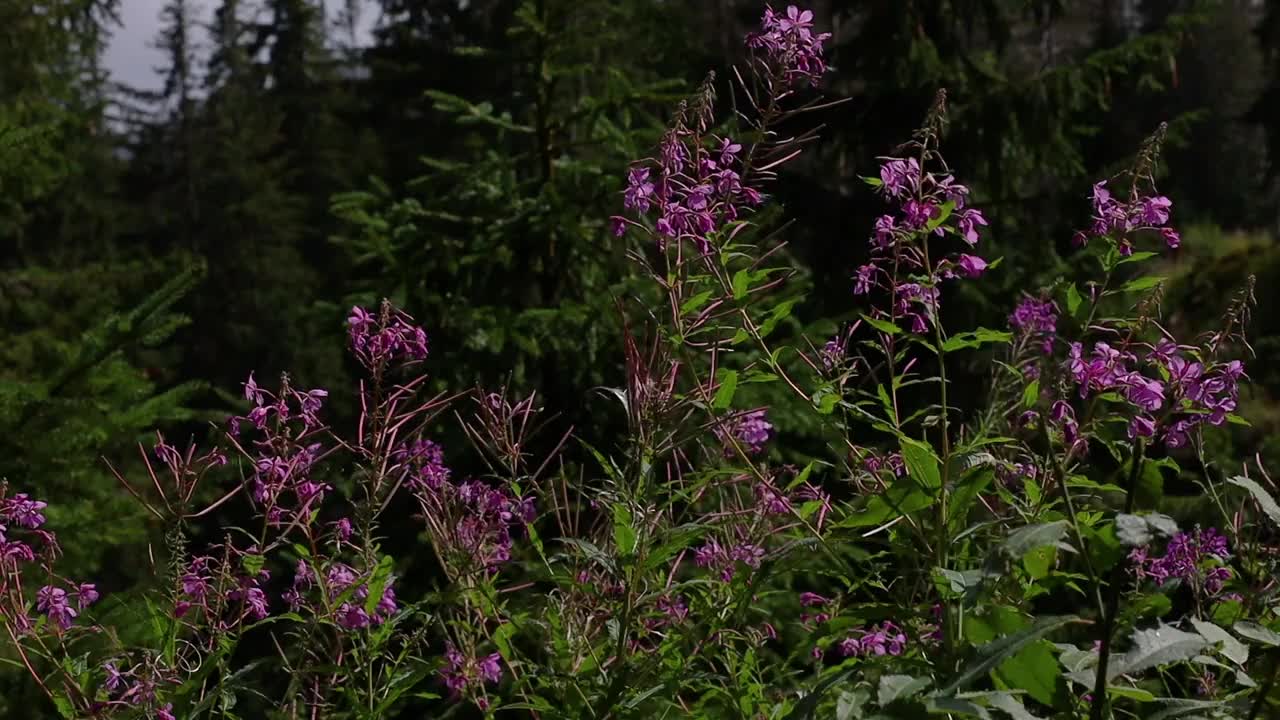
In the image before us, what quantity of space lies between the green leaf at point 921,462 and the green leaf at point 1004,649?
29cm

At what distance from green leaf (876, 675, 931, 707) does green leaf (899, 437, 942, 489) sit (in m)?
0.28

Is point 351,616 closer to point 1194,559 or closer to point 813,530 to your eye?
point 813,530

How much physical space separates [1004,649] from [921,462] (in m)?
0.32

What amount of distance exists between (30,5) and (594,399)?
701cm

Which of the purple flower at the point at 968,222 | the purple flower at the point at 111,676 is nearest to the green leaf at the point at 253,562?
the purple flower at the point at 111,676

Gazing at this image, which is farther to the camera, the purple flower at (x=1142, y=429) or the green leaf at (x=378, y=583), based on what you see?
the green leaf at (x=378, y=583)

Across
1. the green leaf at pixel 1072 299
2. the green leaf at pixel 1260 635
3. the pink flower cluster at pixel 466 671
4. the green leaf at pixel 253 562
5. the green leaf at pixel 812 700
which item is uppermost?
the green leaf at pixel 1072 299

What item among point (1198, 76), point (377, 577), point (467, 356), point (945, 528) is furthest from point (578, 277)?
point (1198, 76)

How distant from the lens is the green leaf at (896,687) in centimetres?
136

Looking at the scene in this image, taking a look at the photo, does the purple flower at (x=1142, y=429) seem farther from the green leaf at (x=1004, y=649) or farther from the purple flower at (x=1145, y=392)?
the green leaf at (x=1004, y=649)

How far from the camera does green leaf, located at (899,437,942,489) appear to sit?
1.54 m

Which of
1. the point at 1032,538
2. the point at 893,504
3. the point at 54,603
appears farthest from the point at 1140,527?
the point at 54,603

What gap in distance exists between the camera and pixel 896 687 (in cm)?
138

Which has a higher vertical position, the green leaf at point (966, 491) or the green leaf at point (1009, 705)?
the green leaf at point (966, 491)
